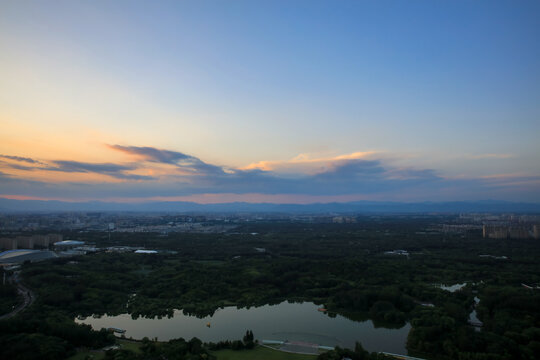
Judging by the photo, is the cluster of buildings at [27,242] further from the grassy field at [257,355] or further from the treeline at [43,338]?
the grassy field at [257,355]

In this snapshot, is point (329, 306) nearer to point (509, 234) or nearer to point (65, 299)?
point (65, 299)

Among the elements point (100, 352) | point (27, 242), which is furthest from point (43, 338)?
point (27, 242)

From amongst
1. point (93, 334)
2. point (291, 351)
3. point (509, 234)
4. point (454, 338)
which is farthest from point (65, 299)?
point (509, 234)

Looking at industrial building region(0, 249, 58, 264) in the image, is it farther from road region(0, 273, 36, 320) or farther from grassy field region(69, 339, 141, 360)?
grassy field region(69, 339, 141, 360)

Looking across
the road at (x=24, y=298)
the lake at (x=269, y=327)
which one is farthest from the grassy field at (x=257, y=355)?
the road at (x=24, y=298)

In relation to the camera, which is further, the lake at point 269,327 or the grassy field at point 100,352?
the lake at point 269,327
